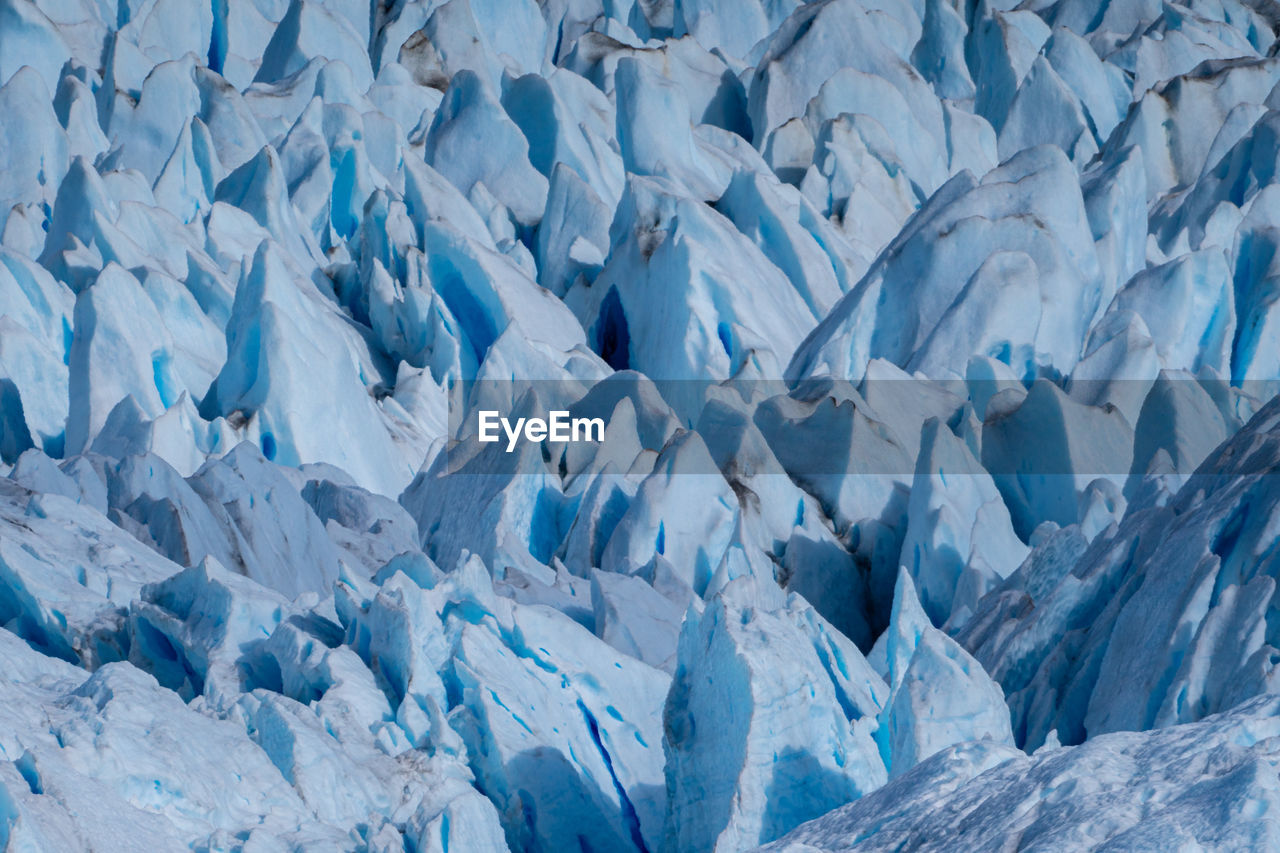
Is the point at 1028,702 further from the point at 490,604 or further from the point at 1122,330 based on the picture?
the point at 1122,330

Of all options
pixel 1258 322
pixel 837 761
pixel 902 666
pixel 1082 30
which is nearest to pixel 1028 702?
pixel 902 666

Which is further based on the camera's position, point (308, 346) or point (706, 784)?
point (308, 346)

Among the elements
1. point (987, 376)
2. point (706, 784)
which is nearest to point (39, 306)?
point (987, 376)

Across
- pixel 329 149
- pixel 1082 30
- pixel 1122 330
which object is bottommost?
pixel 1122 330

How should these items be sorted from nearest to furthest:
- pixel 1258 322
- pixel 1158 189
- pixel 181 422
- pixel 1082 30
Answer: pixel 181 422 < pixel 1258 322 < pixel 1158 189 < pixel 1082 30

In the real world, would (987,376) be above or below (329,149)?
below

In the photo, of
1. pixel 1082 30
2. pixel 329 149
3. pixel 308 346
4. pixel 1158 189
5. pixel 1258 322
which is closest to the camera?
pixel 308 346

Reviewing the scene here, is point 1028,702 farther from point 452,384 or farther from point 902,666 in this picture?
point 452,384
